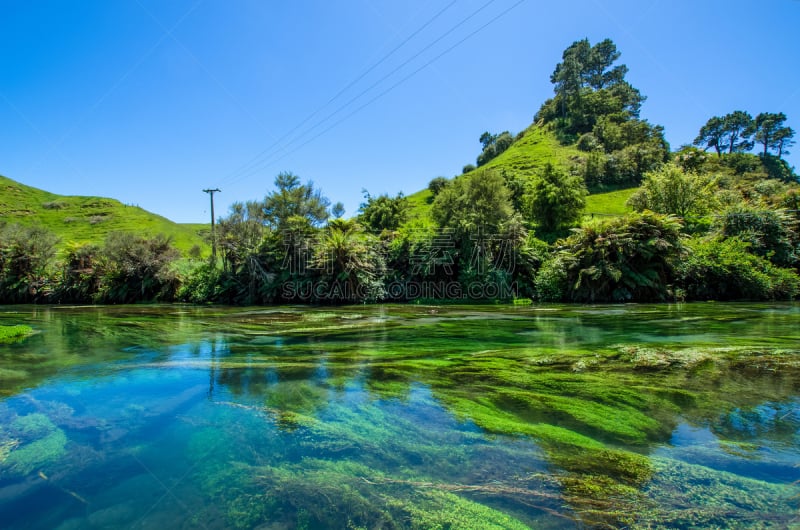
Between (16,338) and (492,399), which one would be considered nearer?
(492,399)

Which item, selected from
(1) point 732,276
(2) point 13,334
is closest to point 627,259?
(1) point 732,276

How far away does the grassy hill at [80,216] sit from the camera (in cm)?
5284

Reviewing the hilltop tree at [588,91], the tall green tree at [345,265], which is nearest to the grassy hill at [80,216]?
the tall green tree at [345,265]

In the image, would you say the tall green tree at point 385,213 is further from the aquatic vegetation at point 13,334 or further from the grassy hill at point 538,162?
the aquatic vegetation at point 13,334

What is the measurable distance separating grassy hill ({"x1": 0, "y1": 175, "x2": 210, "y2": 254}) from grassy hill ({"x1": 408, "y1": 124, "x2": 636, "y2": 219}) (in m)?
34.2

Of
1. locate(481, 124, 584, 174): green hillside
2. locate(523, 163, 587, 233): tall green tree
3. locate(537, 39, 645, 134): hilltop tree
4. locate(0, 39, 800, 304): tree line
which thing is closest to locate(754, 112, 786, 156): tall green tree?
locate(537, 39, 645, 134): hilltop tree

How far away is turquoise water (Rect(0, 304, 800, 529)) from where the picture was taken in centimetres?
227

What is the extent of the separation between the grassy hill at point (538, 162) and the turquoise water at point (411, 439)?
36862 mm

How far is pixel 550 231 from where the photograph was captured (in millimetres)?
28406

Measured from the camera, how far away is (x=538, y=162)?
200 feet

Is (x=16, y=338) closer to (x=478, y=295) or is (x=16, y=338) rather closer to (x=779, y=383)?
(x=779, y=383)

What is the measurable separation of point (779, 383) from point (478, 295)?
16.4 m

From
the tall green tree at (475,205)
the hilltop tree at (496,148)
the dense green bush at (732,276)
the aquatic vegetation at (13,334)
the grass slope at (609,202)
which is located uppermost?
the hilltop tree at (496,148)

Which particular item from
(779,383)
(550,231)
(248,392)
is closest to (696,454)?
(779,383)
